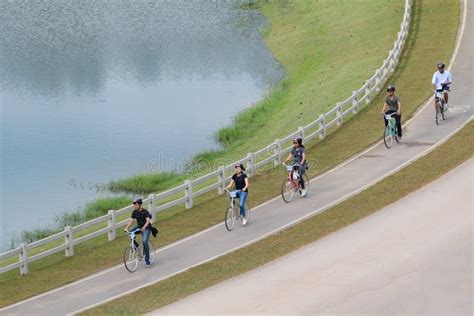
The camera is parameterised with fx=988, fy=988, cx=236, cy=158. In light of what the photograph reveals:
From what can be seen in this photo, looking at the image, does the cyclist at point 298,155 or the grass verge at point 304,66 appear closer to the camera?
the cyclist at point 298,155

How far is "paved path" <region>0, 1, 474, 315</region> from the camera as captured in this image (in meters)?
23.6

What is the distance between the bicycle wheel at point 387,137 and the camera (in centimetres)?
3275

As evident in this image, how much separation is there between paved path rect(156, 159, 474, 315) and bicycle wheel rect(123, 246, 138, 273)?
2942 mm

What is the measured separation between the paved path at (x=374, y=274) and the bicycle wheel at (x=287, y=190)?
309 centimetres

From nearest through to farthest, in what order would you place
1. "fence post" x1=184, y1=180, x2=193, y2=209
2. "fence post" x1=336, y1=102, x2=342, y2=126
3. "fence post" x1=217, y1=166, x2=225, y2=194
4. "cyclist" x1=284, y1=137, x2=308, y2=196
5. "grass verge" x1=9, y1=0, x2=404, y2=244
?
1. "cyclist" x1=284, y1=137, x2=308, y2=196
2. "fence post" x1=184, y1=180, x2=193, y2=209
3. "fence post" x1=217, y1=166, x2=225, y2=194
4. "fence post" x1=336, y1=102, x2=342, y2=126
5. "grass verge" x1=9, y1=0, x2=404, y2=244

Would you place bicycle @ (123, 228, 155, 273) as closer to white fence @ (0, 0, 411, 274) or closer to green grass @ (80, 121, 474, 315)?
green grass @ (80, 121, 474, 315)

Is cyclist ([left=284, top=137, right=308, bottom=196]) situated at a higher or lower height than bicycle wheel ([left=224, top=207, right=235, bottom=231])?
higher

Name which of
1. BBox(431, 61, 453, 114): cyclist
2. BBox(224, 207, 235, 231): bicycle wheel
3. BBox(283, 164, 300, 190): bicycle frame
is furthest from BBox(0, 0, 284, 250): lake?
BBox(431, 61, 453, 114): cyclist

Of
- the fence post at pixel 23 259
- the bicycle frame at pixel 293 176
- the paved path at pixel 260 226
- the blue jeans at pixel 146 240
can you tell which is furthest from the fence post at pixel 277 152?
the fence post at pixel 23 259

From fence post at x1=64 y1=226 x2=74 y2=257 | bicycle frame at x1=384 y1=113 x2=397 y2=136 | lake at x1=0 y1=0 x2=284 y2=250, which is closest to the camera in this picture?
fence post at x1=64 y1=226 x2=74 y2=257

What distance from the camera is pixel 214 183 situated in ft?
107

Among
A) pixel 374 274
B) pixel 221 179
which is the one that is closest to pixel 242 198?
pixel 221 179

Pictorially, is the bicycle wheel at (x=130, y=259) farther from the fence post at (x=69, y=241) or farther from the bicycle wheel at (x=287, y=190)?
the bicycle wheel at (x=287, y=190)

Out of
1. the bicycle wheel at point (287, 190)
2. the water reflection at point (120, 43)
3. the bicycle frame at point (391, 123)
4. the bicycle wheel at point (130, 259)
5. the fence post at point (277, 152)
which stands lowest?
the bicycle wheel at point (130, 259)
